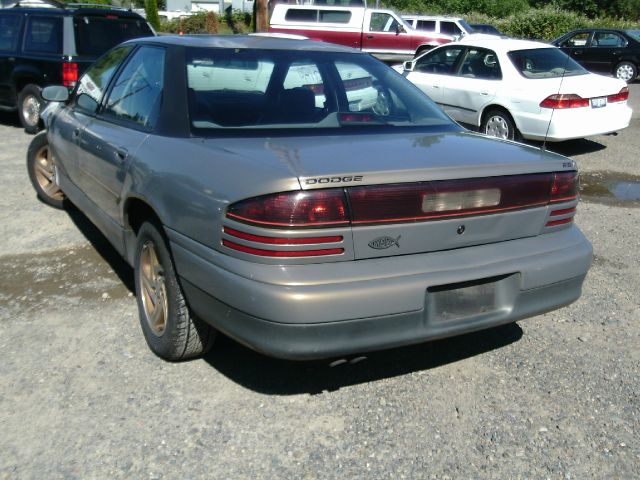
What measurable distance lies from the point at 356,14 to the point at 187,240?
18.6 meters

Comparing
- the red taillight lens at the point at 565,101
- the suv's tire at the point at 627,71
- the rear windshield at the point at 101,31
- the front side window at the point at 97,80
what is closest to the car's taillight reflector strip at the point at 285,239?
the front side window at the point at 97,80

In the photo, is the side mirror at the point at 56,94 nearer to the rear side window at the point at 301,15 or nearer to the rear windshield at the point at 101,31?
the rear windshield at the point at 101,31

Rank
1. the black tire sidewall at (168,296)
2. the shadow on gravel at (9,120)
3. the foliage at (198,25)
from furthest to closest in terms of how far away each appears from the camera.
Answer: the foliage at (198,25)
the shadow on gravel at (9,120)
the black tire sidewall at (168,296)

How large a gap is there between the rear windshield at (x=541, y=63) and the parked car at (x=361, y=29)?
10.2m

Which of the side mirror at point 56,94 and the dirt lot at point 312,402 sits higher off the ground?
the side mirror at point 56,94

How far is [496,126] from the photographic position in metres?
9.52

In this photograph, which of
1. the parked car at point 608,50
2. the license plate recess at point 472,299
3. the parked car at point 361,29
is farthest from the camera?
the parked car at point 361,29

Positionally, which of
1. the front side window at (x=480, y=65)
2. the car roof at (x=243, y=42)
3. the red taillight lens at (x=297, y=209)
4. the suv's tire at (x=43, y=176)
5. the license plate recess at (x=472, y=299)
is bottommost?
the suv's tire at (x=43, y=176)

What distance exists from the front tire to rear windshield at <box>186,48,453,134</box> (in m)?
5.37

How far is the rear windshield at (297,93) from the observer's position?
11.8 feet

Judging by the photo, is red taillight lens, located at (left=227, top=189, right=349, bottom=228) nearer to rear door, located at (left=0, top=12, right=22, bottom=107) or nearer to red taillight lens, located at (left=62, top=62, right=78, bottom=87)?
red taillight lens, located at (left=62, top=62, right=78, bottom=87)

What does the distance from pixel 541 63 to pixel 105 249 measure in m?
6.75

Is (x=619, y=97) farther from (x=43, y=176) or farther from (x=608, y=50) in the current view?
(x=608, y=50)

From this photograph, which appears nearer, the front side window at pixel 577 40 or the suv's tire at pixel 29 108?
the suv's tire at pixel 29 108
